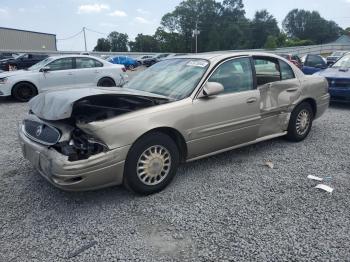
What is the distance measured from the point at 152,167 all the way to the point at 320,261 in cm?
186

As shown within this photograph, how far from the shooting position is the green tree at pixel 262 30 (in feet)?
298

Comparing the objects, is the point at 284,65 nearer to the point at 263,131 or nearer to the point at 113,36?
the point at 263,131

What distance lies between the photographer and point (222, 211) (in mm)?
3418

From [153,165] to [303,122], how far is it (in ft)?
10.2

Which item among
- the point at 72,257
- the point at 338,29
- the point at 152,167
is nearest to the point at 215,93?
the point at 152,167

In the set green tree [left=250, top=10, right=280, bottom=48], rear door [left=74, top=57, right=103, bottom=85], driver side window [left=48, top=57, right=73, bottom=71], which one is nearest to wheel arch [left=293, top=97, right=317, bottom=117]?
rear door [left=74, top=57, right=103, bottom=85]

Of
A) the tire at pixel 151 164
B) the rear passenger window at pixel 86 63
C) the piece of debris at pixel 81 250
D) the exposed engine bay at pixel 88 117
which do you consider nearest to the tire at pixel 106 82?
the rear passenger window at pixel 86 63

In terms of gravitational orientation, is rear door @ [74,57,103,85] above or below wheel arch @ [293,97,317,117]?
above

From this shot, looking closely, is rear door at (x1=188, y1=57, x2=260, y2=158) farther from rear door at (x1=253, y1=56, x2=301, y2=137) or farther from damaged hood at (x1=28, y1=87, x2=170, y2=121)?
damaged hood at (x1=28, y1=87, x2=170, y2=121)

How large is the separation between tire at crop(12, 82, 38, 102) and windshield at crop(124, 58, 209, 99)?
6604 millimetres

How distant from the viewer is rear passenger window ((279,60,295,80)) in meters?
5.36

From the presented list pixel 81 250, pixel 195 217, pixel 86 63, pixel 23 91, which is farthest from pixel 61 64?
pixel 81 250

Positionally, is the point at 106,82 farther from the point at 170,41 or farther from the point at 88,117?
the point at 170,41

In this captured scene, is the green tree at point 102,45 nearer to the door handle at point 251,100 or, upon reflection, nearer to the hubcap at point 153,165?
the door handle at point 251,100
